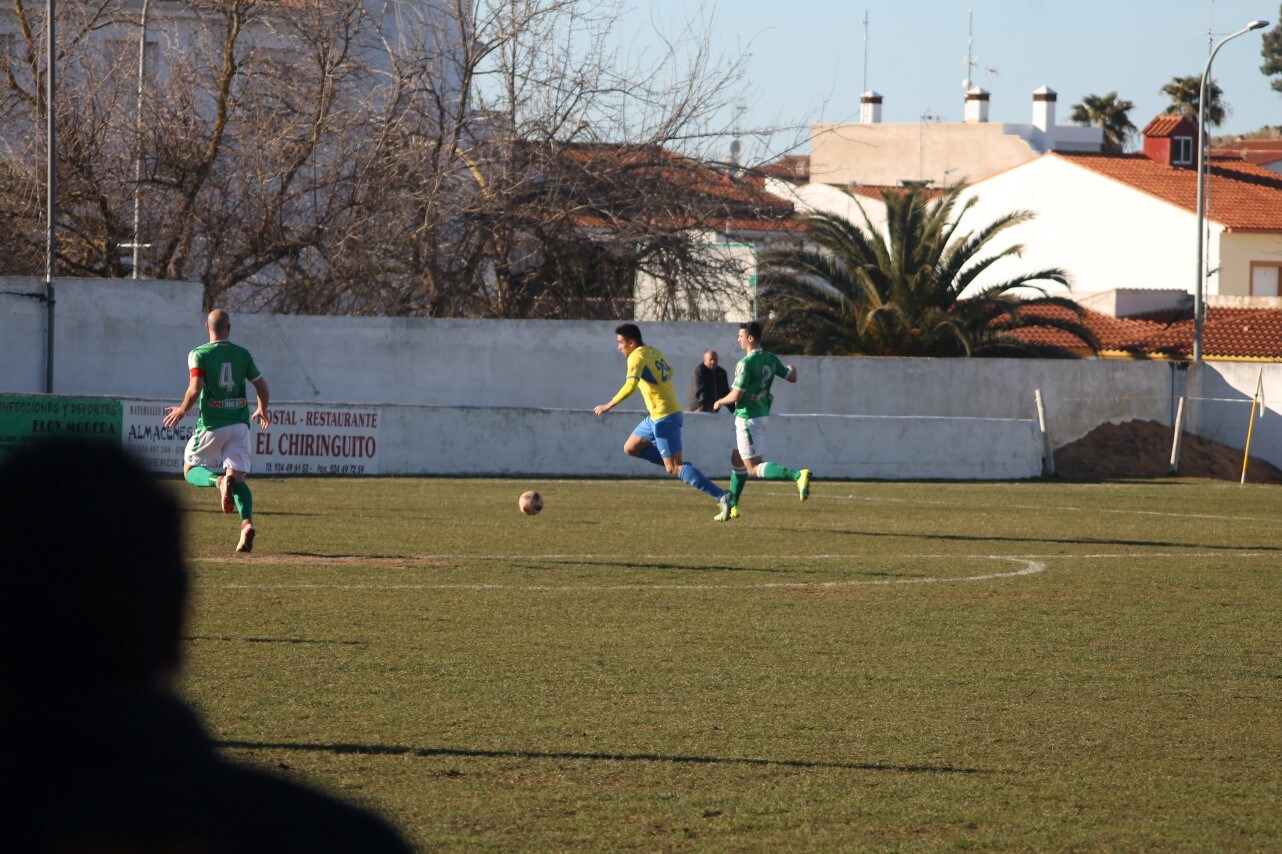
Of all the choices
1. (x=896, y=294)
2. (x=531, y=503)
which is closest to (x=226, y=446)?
(x=531, y=503)

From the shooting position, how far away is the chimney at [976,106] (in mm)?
71250

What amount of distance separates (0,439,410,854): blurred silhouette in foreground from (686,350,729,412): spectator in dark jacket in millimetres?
23302

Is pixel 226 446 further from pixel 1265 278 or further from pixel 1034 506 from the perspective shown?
pixel 1265 278

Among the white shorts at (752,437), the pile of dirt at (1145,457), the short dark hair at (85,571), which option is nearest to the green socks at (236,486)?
the white shorts at (752,437)

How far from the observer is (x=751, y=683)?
7855 mm

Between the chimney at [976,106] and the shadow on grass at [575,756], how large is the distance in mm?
67941

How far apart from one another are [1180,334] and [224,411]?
37344 mm

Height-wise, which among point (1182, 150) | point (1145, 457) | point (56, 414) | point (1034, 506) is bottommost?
point (1034, 506)

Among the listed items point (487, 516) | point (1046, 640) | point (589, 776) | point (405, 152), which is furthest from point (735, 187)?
point (589, 776)

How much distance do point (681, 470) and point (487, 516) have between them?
2.28 meters

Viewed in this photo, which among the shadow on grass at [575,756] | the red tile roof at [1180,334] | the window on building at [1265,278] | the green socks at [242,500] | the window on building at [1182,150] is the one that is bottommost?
the shadow on grass at [575,756]

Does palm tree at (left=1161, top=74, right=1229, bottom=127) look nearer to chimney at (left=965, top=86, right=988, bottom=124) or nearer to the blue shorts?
chimney at (left=965, top=86, right=988, bottom=124)

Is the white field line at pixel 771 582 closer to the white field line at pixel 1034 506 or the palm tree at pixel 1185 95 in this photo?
the white field line at pixel 1034 506

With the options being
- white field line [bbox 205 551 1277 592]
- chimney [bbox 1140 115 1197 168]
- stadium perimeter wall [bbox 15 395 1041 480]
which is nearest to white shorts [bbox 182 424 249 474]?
white field line [bbox 205 551 1277 592]
